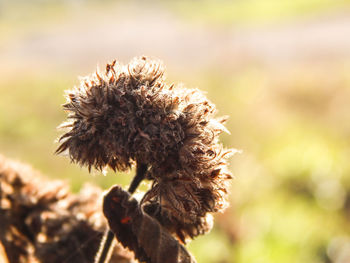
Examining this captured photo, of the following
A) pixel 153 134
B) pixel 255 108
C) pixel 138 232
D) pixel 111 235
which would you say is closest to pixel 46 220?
pixel 111 235

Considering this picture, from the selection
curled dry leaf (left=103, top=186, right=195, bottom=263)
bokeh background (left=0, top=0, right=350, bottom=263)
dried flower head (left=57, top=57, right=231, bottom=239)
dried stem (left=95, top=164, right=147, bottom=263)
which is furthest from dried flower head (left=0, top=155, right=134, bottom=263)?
dried flower head (left=57, top=57, right=231, bottom=239)

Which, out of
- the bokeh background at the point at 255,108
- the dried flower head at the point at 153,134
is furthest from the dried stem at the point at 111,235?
the bokeh background at the point at 255,108

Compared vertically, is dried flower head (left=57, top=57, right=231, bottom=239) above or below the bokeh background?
below

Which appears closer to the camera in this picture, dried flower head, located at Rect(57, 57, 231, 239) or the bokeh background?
dried flower head, located at Rect(57, 57, 231, 239)

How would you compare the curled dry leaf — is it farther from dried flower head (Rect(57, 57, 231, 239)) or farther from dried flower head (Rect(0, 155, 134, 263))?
dried flower head (Rect(0, 155, 134, 263))

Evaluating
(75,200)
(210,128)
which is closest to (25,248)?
(75,200)

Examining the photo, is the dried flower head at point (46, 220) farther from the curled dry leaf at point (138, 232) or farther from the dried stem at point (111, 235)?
the curled dry leaf at point (138, 232)

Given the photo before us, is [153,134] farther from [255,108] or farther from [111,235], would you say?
[255,108]

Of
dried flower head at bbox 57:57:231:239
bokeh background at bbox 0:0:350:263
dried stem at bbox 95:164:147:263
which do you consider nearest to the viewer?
dried flower head at bbox 57:57:231:239
